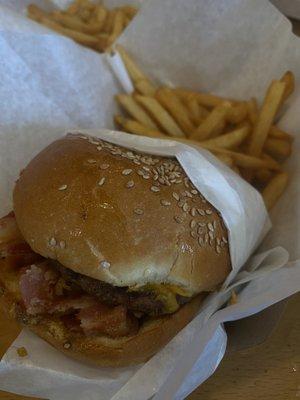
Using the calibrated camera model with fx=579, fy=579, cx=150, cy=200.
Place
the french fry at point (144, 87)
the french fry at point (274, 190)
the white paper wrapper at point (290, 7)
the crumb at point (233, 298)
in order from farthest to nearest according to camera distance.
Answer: the white paper wrapper at point (290, 7), the french fry at point (144, 87), the french fry at point (274, 190), the crumb at point (233, 298)

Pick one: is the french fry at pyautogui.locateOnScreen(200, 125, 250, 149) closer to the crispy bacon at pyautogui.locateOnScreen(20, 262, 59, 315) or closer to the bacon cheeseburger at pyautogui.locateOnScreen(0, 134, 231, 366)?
the bacon cheeseburger at pyautogui.locateOnScreen(0, 134, 231, 366)

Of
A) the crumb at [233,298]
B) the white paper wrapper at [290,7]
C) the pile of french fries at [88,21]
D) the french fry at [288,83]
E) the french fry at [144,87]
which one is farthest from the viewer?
the white paper wrapper at [290,7]

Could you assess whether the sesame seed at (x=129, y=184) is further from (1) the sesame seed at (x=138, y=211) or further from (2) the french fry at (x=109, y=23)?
(2) the french fry at (x=109, y=23)

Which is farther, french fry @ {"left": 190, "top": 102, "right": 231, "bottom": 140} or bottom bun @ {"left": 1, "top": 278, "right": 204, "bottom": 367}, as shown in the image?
french fry @ {"left": 190, "top": 102, "right": 231, "bottom": 140}

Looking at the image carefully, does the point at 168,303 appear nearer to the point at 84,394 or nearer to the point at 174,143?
the point at 84,394

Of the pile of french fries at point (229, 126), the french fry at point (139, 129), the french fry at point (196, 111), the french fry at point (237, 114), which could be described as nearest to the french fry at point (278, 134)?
the pile of french fries at point (229, 126)

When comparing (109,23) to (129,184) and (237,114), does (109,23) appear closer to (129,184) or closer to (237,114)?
(237,114)

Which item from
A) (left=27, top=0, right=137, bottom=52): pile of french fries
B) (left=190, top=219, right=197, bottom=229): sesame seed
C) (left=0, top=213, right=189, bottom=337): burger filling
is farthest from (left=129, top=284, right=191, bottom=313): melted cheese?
(left=27, top=0, right=137, bottom=52): pile of french fries

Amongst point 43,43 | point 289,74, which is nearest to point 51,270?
point 43,43
